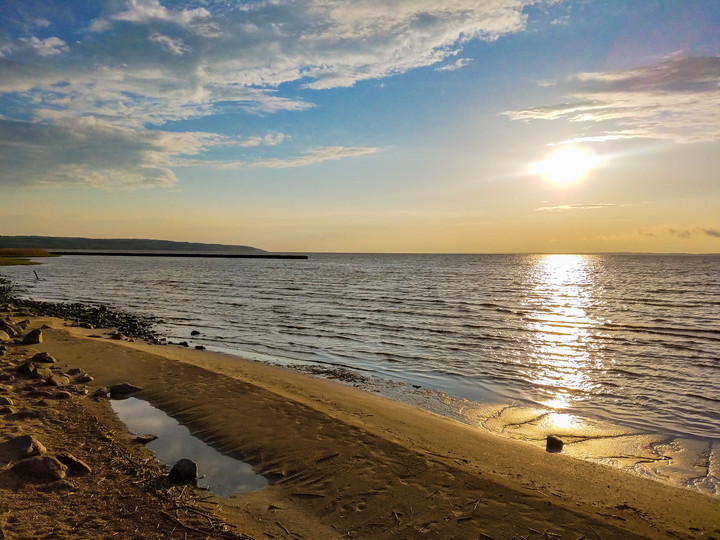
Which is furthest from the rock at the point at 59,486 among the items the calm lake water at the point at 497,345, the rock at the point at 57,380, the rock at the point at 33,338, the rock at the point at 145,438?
the rock at the point at 33,338

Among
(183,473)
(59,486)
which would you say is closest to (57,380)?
(59,486)

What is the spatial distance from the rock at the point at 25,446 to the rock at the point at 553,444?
30.0 feet

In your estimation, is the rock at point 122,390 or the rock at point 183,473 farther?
the rock at point 122,390

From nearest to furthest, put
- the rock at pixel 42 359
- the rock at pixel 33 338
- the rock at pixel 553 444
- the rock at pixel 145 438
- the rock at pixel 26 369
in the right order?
the rock at pixel 145 438 < the rock at pixel 553 444 < the rock at pixel 26 369 < the rock at pixel 42 359 < the rock at pixel 33 338

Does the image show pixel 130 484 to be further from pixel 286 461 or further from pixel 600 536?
pixel 600 536

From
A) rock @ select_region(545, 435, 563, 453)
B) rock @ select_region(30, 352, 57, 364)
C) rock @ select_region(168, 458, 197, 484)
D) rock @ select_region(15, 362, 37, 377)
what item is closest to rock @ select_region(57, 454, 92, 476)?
rock @ select_region(168, 458, 197, 484)

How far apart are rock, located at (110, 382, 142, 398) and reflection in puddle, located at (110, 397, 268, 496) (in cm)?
60

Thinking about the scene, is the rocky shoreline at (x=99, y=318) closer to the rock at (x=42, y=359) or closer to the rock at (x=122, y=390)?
the rock at (x=42, y=359)

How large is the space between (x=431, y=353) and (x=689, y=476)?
445 inches

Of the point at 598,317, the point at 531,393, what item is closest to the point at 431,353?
the point at 531,393

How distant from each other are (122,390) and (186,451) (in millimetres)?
4726

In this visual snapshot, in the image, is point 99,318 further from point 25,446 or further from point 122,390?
point 25,446

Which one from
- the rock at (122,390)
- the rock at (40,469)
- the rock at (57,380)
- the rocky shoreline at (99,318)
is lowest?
the rocky shoreline at (99,318)

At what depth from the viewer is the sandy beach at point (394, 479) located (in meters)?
5.94
